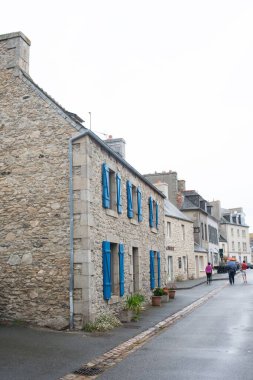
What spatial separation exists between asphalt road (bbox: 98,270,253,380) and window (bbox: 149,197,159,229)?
5865mm

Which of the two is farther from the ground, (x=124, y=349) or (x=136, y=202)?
(x=136, y=202)

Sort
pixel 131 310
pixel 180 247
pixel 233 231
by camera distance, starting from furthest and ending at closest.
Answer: pixel 233 231, pixel 180 247, pixel 131 310

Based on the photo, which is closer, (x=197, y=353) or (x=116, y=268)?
(x=197, y=353)

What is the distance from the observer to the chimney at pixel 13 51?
12953 mm

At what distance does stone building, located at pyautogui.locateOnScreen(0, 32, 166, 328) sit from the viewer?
11.5 m

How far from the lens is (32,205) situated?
1217 cm

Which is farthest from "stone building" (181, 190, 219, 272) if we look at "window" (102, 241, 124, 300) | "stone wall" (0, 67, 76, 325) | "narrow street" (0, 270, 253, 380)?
"stone wall" (0, 67, 76, 325)

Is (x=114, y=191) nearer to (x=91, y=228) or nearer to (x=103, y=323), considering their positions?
(x=91, y=228)

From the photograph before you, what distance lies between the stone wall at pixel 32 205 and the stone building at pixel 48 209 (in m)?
0.03

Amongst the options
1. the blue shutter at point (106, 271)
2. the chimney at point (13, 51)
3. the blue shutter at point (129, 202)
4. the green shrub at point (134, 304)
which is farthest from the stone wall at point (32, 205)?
the blue shutter at point (129, 202)

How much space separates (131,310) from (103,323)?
6.74ft

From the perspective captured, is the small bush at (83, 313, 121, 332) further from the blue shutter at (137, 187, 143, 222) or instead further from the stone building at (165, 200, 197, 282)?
the stone building at (165, 200, 197, 282)

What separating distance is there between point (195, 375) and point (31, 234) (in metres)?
6.43

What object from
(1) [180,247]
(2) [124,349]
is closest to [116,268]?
(2) [124,349]
